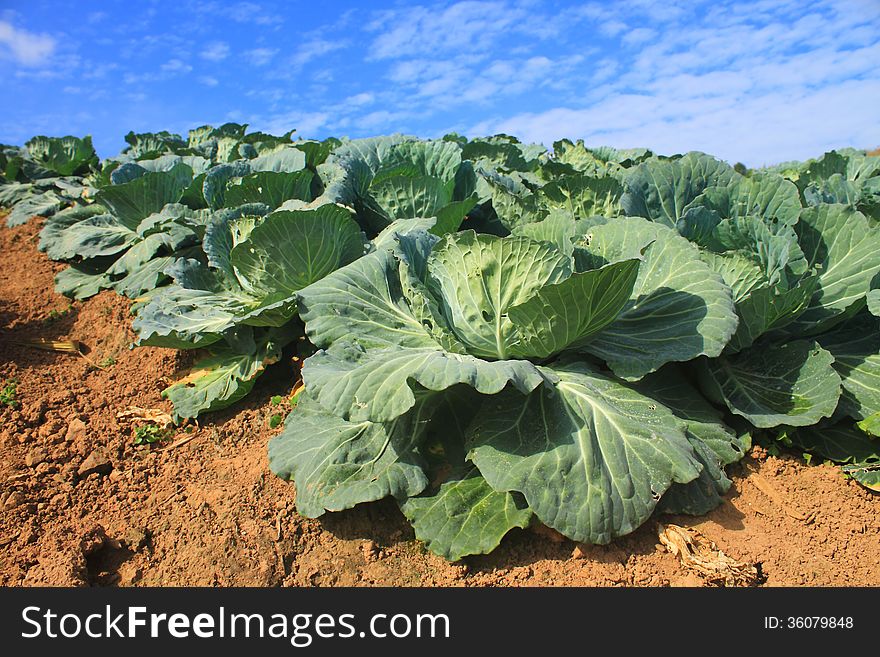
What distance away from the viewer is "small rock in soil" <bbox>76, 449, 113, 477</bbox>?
4203 mm

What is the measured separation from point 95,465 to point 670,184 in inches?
172

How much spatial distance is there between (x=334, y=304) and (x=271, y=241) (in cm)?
98

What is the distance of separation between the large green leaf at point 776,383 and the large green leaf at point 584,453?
625 millimetres

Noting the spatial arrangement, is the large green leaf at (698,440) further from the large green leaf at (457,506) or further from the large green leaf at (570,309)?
the large green leaf at (457,506)

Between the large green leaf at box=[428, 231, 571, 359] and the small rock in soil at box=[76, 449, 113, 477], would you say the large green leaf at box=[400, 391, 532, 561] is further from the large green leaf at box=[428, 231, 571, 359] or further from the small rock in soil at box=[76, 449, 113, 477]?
the small rock in soil at box=[76, 449, 113, 477]

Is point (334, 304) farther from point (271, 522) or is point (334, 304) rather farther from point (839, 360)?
point (839, 360)

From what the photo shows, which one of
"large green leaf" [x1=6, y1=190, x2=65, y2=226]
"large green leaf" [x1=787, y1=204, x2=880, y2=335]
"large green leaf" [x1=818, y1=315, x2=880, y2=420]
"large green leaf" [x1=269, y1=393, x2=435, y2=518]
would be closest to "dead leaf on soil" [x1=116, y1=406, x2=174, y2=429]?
"large green leaf" [x1=269, y1=393, x2=435, y2=518]

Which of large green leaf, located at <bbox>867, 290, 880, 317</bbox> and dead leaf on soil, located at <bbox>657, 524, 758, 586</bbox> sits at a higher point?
large green leaf, located at <bbox>867, 290, 880, 317</bbox>

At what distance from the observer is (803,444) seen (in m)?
3.82

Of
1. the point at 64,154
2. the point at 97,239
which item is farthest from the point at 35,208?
the point at 64,154

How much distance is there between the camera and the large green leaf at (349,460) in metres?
3.41

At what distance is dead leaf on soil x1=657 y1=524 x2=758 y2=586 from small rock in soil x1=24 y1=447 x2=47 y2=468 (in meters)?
3.89

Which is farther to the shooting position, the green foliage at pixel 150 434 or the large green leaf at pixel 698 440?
the green foliage at pixel 150 434

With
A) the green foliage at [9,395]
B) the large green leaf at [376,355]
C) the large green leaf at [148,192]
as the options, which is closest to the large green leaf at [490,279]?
the large green leaf at [376,355]
